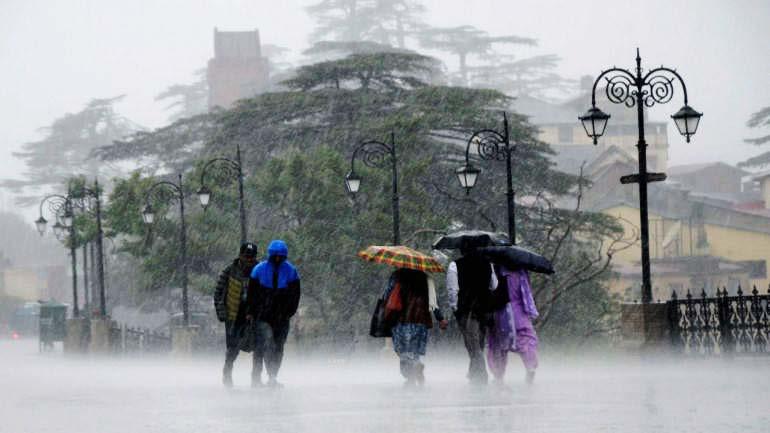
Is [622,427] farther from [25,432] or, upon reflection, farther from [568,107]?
[568,107]

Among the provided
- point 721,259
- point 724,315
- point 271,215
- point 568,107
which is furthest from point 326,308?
point 568,107

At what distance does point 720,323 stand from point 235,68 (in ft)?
324

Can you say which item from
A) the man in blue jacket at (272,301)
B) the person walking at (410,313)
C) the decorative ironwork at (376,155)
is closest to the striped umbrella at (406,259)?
the person walking at (410,313)

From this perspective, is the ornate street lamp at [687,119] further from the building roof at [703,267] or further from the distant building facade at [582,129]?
the distant building facade at [582,129]

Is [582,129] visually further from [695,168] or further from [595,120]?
[595,120]

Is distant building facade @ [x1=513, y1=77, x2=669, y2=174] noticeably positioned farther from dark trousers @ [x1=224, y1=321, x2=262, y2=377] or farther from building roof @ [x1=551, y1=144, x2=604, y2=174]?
dark trousers @ [x1=224, y1=321, x2=262, y2=377]

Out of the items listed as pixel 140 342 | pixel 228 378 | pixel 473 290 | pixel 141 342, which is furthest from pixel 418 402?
pixel 140 342

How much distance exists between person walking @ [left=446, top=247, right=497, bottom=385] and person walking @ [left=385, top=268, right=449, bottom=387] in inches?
10.2

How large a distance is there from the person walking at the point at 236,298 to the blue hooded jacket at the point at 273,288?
1.14ft

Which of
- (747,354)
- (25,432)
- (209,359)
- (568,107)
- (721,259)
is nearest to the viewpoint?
(25,432)

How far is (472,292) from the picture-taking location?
57.1 ft

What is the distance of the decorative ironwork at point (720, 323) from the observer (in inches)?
861

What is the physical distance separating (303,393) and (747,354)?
7.77 meters

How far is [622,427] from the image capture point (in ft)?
40.0
